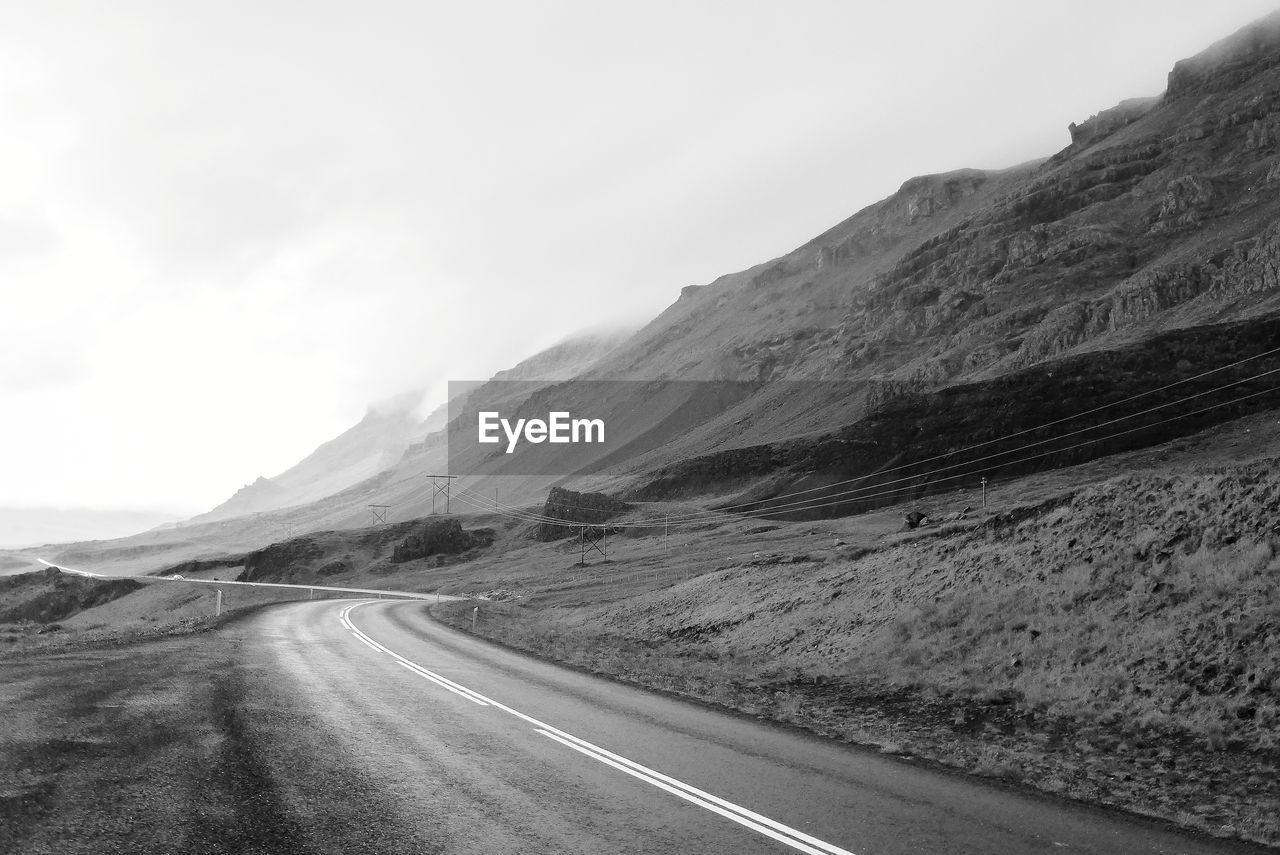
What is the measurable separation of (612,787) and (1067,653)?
440 inches

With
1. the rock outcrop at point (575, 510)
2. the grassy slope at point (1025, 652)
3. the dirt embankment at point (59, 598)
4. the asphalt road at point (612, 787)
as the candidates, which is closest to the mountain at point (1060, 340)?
the rock outcrop at point (575, 510)

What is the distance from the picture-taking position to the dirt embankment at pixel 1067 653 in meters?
10.2

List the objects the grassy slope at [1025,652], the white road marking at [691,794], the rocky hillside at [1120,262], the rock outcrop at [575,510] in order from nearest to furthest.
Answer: the white road marking at [691,794] < the grassy slope at [1025,652] < the rock outcrop at [575,510] < the rocky hillside at [1120,262]

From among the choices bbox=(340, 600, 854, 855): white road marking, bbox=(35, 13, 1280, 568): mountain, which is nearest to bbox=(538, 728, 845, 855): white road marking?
bbox=(340, 600, 854, 855): white road marking

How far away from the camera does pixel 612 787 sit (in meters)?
8.78

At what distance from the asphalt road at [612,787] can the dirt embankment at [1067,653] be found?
1.32 m

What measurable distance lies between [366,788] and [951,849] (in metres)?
6.37

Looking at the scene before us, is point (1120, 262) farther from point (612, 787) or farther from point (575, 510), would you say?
point (612, 787)

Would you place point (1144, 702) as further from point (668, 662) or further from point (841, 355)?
point (841, 355)

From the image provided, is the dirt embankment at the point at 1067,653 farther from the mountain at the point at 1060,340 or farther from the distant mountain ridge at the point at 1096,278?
the distant mountain ridge at the point at 1096,278

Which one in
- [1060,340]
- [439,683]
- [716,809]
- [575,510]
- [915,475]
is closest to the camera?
[716,809]

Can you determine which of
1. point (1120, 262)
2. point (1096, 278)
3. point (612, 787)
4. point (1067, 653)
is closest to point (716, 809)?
point (612, 787)

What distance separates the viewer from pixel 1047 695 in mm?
13812

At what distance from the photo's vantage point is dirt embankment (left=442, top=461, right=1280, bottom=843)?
1017 cm
